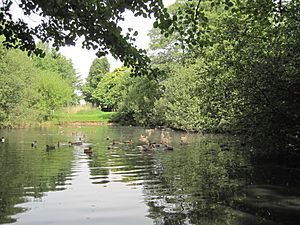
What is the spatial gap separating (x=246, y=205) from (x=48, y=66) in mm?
99680

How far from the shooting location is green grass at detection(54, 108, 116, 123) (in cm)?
7956

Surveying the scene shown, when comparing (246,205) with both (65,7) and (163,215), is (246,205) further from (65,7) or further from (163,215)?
(65,7)

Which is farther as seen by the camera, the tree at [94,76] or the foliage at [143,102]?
the tree at [94,76]

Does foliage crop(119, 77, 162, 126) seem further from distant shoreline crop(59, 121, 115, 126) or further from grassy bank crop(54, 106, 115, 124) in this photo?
grassy bank crop(54, 106, 115, 124)

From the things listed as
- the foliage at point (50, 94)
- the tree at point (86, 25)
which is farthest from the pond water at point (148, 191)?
the foliage at point (50, 94)

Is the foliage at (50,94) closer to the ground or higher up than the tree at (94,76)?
closer to the ground

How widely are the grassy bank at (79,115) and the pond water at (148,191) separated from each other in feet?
177

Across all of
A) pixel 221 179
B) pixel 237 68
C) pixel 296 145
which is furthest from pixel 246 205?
pixel 237 68

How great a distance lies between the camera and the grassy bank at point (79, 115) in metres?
78.8

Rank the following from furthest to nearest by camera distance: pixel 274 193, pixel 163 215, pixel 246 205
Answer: pixel 274 193, pixel 246 205, pixel 163 215

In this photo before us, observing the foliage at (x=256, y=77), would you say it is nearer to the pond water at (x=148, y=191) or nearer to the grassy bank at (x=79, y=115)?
the pond water at (x=148, y=191)

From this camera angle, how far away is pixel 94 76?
12400 centimetres

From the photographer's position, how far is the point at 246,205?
12.1 metres

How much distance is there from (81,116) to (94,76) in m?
36.9
